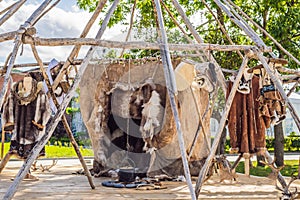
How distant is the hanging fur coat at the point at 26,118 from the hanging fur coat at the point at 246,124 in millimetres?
2760

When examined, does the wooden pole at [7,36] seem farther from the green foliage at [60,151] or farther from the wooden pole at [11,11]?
the green foliage at [60,151]

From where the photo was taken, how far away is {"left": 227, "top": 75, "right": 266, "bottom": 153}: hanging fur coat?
5891 millimetres

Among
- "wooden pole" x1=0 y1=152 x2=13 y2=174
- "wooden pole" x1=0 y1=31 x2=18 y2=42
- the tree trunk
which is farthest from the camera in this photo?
the tree trunk

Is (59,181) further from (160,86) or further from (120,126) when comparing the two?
(160,86)

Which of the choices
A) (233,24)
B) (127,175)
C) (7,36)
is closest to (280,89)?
(7,36)

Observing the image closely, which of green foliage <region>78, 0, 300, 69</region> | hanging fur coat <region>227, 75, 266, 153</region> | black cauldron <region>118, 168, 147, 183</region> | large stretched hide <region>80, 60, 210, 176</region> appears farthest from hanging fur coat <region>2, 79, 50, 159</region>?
green foliage <region>78, 0, 300, 69</region>

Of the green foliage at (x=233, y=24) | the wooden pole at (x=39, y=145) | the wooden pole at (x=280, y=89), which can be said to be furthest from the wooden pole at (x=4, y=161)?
the green foliage at (x=233, y=24)

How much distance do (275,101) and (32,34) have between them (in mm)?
2948

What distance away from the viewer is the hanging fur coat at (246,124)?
5891 millimetres

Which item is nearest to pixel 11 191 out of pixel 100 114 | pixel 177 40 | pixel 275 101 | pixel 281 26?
pixel 275 101

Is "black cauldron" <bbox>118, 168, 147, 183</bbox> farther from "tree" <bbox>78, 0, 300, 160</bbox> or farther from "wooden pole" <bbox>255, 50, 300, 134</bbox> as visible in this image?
"tree" <bbox>78, 0, 300, 160</bbox>

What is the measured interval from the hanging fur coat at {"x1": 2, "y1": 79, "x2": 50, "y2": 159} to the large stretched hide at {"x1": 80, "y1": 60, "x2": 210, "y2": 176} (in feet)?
2.59

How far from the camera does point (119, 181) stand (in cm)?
625

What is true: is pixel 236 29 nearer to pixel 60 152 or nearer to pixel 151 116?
pixel 151 116
